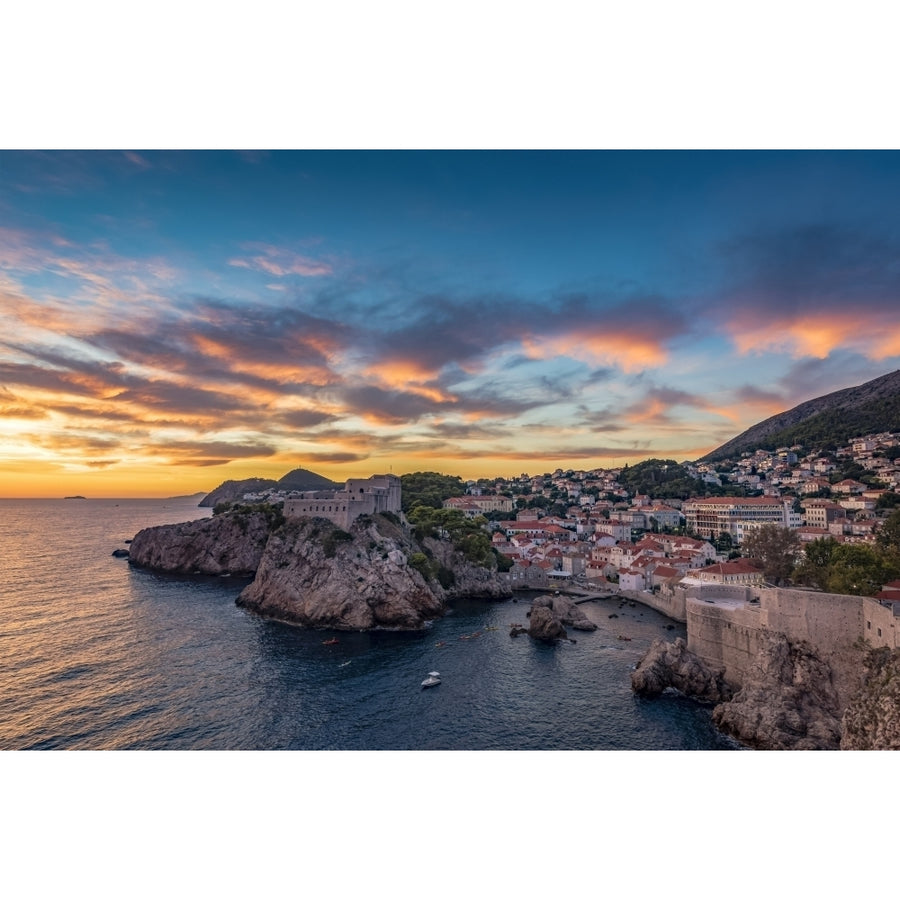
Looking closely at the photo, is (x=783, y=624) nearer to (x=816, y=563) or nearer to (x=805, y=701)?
(x=805, y=701)

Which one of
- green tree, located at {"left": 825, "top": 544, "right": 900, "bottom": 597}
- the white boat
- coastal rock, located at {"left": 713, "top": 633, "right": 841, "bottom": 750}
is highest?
green tree, located at {"left": 825, "top": 544, "right": 900, "bottom": 597}

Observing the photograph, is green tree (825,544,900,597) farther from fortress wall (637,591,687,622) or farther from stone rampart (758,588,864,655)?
fortress wall (637,591,687,622)

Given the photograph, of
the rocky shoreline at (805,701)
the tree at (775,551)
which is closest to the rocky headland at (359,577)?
the tree at (775,551)

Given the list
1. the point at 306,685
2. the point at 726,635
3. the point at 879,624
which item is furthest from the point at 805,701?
the point at 306,685

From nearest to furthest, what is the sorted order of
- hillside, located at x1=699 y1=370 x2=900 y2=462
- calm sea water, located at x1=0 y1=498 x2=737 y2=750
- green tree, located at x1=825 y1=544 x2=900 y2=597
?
calm sea water, located at x1=0 y1=498 x2=737 y2=750
green tree, located at x1=825 y1=544 x2=900 y2=597
hillside, located at x1=699 y1=370 x2=900 y2=462

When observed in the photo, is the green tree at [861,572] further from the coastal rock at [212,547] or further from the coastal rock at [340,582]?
the coastal rock at [212,547]

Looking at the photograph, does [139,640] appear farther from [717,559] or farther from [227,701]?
[717,559]

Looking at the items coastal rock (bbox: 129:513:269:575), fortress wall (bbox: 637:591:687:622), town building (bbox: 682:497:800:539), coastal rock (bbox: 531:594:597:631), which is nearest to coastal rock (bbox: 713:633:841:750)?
coastal rock (bbox: 531:594:597:631)
